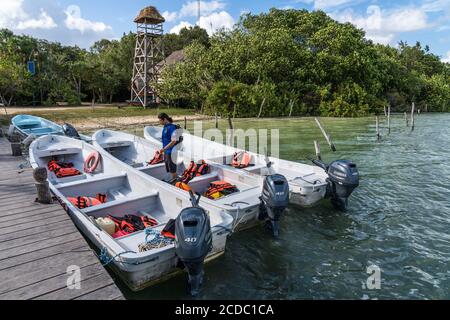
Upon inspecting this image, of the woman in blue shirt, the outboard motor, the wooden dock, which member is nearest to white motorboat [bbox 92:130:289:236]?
the woman in blue shirt

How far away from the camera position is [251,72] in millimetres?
35656

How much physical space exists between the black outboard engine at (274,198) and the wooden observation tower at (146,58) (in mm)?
32746

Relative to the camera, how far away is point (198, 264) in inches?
182

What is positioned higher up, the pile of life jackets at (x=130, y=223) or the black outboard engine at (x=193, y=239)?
the black outboard engine at (x=193, y=239)

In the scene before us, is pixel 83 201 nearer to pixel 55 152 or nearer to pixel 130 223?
pixel 130 223

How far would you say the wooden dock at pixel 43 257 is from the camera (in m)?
3.86

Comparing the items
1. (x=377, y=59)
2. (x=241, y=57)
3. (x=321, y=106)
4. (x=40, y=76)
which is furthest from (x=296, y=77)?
(x=40, y=76)

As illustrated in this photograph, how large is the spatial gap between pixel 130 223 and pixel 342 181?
16.6 ft

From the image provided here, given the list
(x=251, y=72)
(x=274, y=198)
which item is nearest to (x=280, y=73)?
(x=251, y=72)

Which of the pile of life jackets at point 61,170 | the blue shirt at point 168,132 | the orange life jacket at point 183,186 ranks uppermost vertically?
the blue shirt at point 168,132

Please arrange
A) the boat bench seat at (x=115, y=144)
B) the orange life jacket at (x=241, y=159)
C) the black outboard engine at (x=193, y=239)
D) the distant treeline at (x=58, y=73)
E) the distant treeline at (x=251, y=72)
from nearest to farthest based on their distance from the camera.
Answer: the black outboard engine at (x=193, y=239) → the orange life jacket at (x=241, y=159) → the boat bench seat at (x=115, y=144) → the distant treeline at (x=58, y=73) → the distant treeline at (x=251, y=72)

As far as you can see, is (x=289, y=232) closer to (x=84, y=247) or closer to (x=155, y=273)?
(x=155, y=273)

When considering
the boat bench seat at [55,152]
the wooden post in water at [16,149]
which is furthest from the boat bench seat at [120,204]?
the wooden post in water at [16,149]

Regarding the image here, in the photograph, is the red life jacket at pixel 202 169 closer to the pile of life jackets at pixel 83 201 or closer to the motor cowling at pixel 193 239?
the pile of life jackets at pixel 83 201
